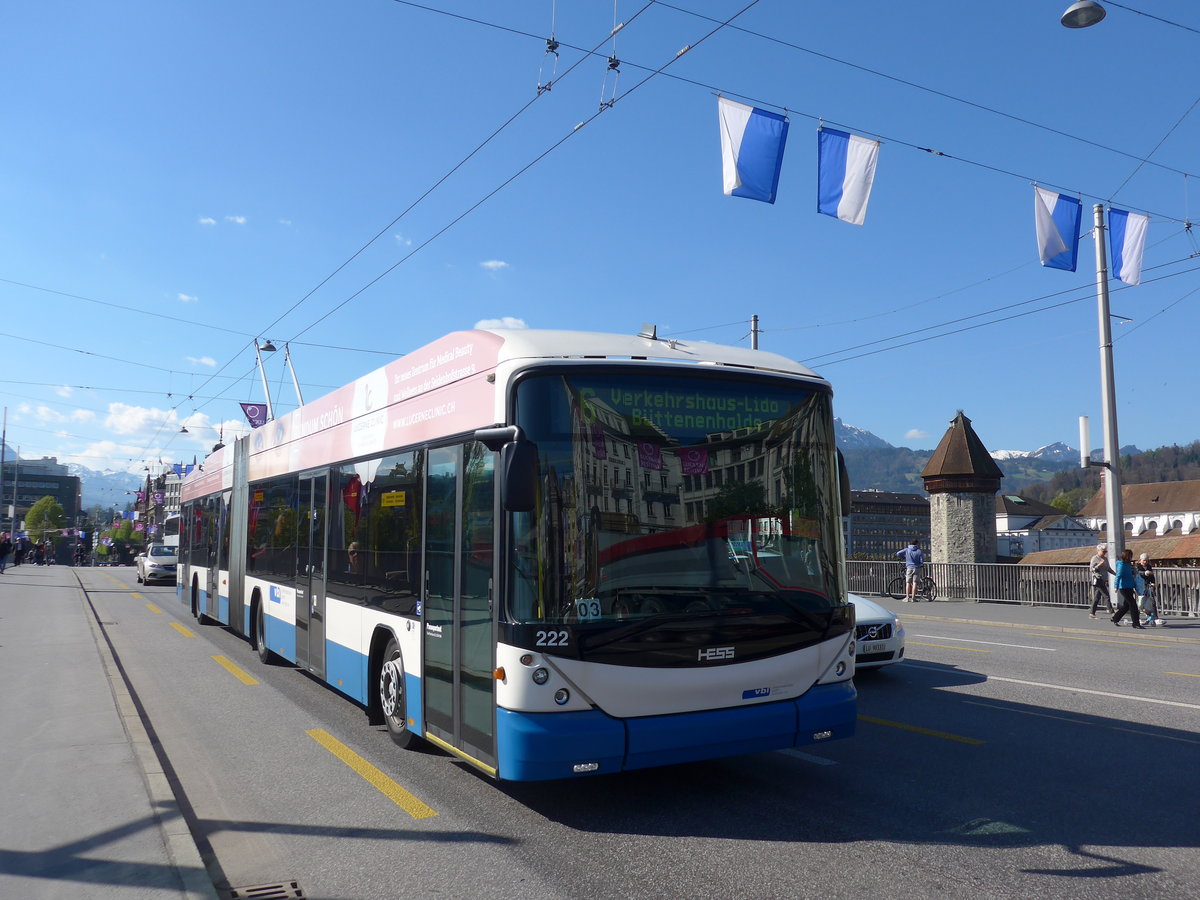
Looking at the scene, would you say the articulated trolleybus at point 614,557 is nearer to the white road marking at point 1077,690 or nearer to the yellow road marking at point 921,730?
the yellow road marking at point 921,730

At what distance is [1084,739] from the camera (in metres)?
7.67

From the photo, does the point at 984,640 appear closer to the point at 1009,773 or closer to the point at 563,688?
the point at 1009,773

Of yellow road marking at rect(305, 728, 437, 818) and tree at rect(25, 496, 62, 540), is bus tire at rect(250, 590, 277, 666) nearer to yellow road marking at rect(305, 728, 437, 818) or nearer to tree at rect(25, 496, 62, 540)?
yellow road marking at rect(305, 728, 437, 818)

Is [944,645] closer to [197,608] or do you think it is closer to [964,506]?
[197,608]

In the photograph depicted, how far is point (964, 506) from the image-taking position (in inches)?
1313

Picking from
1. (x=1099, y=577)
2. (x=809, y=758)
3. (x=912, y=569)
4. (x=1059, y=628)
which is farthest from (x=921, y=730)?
(x=912, y=569)

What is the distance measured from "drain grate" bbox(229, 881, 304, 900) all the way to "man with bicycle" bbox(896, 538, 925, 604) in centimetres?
2562

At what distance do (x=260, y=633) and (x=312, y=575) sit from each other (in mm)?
3354

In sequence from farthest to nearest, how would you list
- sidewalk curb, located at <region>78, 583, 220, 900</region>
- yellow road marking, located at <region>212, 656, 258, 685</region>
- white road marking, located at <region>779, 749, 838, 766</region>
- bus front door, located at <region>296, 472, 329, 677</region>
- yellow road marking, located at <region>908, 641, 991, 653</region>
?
yellow road marking, located at <region>908, 641, 991, 653</region> → yellow road marking, located at <region>212, 656, 258, 685</region> → bus front door, located at <region>296, 472, 329, 677</region> → white road marking, located at <region>779, 749, 838, 766</region> → sidewalk curb, located at <region>78, 583, 220, 900</region>

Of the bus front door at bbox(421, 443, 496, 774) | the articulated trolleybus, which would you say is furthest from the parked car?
the bus front door at bbox(421, 443, 496, 774)

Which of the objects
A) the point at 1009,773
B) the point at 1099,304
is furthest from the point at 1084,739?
the point at 1099,304

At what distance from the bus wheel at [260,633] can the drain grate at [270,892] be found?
801cm

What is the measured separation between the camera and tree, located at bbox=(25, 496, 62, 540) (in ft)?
456

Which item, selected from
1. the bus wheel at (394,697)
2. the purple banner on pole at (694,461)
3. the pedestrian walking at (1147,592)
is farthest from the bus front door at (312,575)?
the pedestrian walking at (1147,592)
